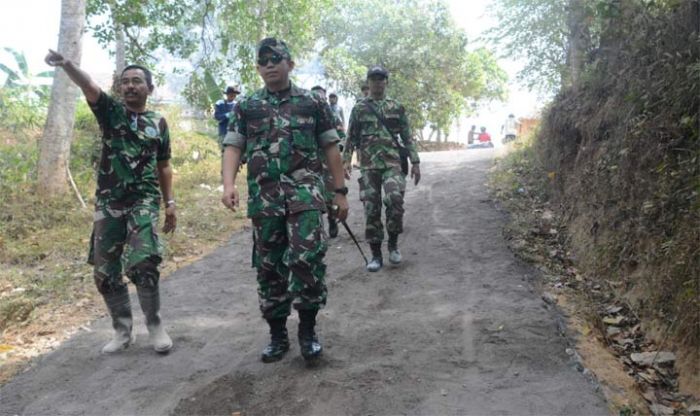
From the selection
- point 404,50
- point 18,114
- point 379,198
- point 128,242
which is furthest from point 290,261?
point 404,50

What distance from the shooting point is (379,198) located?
5.92 meters

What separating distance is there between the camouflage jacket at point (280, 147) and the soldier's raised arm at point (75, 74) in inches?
33.9

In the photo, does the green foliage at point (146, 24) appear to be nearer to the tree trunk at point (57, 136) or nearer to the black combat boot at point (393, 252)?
the tree trunk at point (57, 136)

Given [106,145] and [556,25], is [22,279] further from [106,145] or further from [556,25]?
[556,25]

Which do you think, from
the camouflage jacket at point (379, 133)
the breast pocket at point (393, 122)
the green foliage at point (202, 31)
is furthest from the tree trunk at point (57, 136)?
the breast pocket at point (393, 122)

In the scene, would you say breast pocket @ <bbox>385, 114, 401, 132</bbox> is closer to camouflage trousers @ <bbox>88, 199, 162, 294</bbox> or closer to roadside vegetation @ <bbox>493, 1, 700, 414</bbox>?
roadside vegetation @ <bbox>493, 1, 700, 414</bbox>

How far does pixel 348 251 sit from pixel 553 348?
11.0ft

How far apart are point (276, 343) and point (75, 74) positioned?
2.07 m

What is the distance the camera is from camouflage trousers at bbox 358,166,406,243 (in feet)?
19.1

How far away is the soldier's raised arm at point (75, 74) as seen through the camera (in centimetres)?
326

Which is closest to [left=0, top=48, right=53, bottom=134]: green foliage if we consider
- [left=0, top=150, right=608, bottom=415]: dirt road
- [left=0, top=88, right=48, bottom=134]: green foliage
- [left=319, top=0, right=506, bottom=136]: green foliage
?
[left=0, top=88, right=48, bottom=134]: green foliage

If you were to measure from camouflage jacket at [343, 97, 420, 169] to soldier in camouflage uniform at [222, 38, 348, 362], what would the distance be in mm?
2206

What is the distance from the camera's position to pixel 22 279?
590 cm

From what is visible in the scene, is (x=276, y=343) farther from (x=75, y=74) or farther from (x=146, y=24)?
(x=146, y=24)
